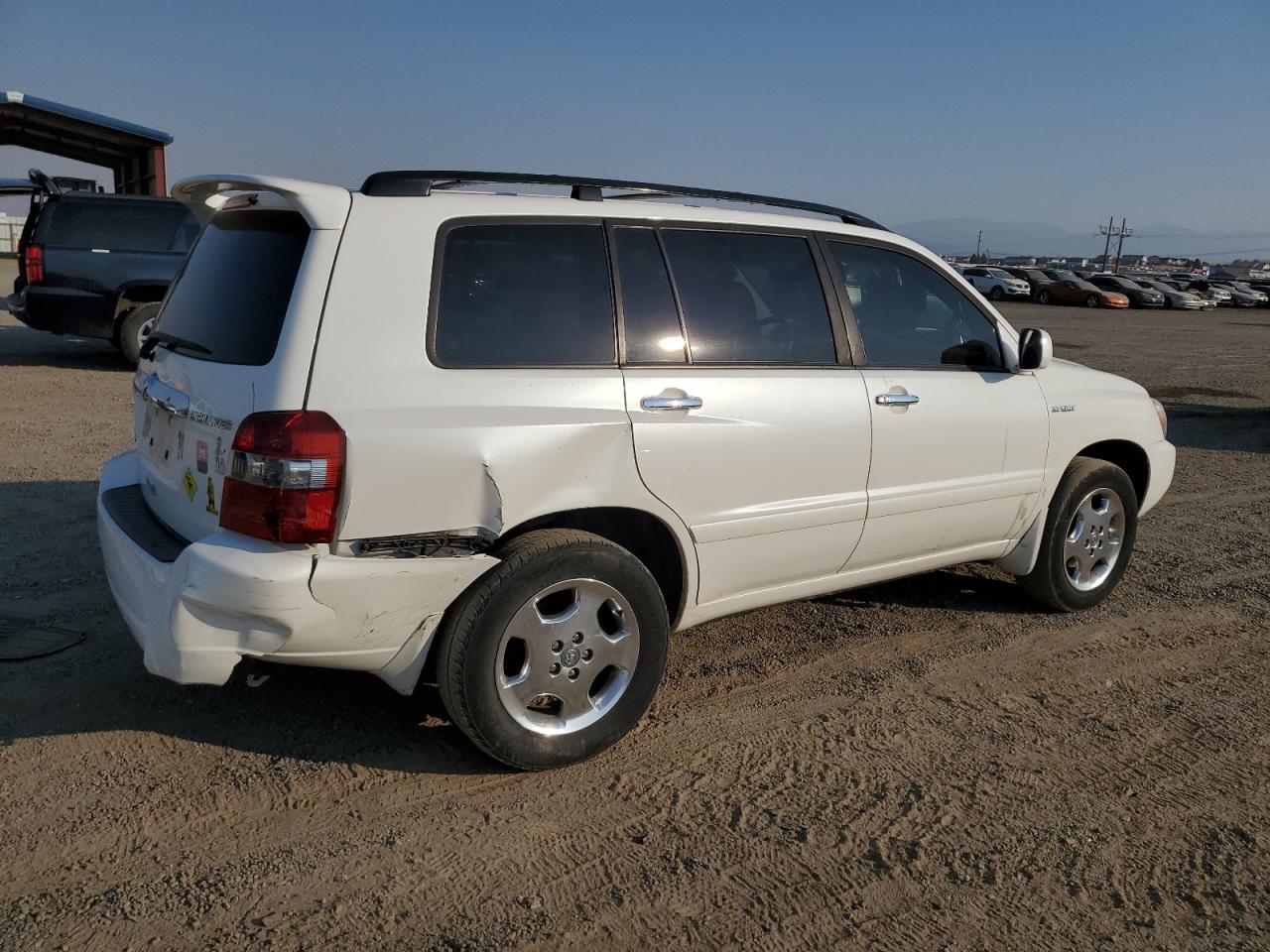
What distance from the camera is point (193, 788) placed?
3322 millimetres

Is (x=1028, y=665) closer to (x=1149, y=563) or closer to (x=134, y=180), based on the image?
(x=1149, y=563)

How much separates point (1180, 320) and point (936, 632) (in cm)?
3368

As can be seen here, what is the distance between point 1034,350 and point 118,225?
10.2m

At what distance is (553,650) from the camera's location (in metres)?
3.46

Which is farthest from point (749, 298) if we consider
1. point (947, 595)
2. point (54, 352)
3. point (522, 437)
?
point (54, 352)

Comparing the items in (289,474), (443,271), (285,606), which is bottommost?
(285,606)

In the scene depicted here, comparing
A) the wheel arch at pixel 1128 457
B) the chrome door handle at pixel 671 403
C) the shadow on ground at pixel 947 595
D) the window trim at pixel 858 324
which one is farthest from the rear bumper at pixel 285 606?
the wheel arch at pixel 1128 457

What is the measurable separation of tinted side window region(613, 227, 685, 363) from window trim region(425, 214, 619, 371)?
37 mm

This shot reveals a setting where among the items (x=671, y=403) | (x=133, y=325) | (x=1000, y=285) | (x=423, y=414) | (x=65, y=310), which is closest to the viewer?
(x=423, y=414)

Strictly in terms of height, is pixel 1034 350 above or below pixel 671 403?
above

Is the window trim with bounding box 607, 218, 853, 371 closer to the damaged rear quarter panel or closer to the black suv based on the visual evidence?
the damaged rear quarter panel

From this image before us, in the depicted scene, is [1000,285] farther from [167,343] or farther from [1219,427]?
[167,343]

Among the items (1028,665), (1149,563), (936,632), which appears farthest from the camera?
(1149,563)

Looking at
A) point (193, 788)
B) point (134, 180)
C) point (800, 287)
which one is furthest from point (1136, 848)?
point (134, 180)
